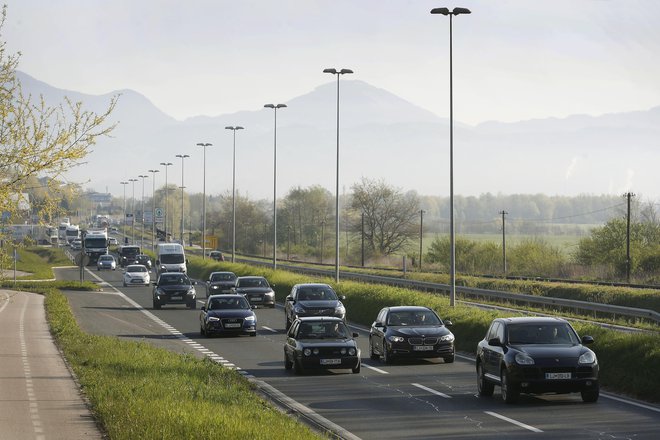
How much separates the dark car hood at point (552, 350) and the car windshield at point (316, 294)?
20630 millimetres

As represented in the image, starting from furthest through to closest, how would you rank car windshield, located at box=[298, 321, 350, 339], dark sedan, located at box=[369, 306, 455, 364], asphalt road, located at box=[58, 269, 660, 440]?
dark sedan, located at box=[369, 306, 455, 364]
car windshield, located at box=[298, 321, 350, 339]
asphalt road, located at box=[58, 269, 660, 440]

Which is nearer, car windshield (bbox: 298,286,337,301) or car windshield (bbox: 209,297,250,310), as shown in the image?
car windshield (bbox: 209,297,250,310)

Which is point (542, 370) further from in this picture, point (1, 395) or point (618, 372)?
point (1, 395)

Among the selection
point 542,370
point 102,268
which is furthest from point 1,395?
point 102,268

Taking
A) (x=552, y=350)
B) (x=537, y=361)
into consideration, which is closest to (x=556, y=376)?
(x=537, y=361)

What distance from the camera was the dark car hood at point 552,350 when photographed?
2095 centimetres

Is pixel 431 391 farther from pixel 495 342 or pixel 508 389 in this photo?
pixel 508 389

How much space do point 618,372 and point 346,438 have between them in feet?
29.3

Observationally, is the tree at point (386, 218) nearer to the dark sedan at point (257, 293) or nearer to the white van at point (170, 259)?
the white van at point (170, 259)

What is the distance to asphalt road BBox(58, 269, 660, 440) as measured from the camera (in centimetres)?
1794

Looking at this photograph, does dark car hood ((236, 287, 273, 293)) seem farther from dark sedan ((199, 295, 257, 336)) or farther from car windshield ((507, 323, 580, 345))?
car windshield ((507, 323, 580, 345))

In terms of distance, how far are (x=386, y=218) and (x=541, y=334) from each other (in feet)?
378

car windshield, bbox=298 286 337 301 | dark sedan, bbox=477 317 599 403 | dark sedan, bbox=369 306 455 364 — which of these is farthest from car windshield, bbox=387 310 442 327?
car windshield, bbox=298 286 337 301

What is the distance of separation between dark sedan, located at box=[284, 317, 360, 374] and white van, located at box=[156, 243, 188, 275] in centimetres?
5678
